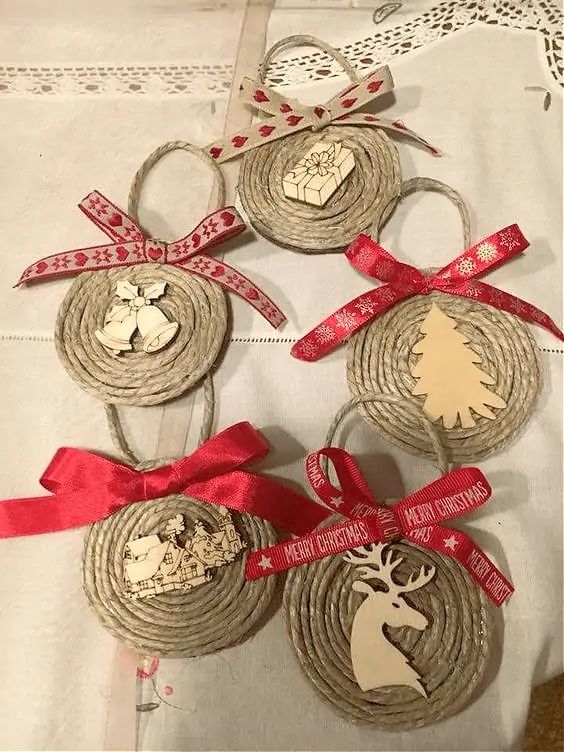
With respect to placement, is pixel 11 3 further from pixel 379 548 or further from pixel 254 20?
pixel 379 548

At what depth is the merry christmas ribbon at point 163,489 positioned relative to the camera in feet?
2.11

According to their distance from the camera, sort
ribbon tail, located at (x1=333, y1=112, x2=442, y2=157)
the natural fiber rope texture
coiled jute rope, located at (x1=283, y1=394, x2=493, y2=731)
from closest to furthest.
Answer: coiled jute rope, located at (x1=283, y1=394, x2=493, y2=731)
the natural fiber rope texture
ribbon tail, located at (x1=333, y1=112, x2=442, y2=157)

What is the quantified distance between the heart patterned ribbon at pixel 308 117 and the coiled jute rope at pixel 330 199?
0.04 ft

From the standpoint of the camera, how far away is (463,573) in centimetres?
63

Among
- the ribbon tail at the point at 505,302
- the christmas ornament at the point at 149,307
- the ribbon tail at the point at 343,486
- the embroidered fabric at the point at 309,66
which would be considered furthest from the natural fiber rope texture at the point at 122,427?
the embroidered fabric at the point at 309,66

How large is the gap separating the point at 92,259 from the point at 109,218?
0.05 meters

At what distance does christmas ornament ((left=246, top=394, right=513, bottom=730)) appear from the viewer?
1.97ft

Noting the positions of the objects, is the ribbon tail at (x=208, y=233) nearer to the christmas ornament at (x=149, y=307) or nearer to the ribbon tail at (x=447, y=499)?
the christmas ornament at (x=149, y=307)

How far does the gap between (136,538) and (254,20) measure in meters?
0.68

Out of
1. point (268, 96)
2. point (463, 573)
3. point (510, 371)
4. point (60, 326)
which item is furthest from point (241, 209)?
point (463, 573)

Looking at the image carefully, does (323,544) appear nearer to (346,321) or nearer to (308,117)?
(346,321)

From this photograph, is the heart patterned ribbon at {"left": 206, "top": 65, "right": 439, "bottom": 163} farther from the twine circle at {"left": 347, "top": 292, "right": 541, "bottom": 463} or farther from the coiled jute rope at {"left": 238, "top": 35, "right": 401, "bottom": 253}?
the twine circle at {"left": 347, "top": 292, "right": 541, "bottom": 463}

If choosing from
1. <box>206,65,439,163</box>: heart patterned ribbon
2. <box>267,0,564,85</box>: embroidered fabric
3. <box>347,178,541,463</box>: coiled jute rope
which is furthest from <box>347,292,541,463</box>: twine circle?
<box>267,0,564,85</box>: embroidered fabric

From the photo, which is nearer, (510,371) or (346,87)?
(510,371)
